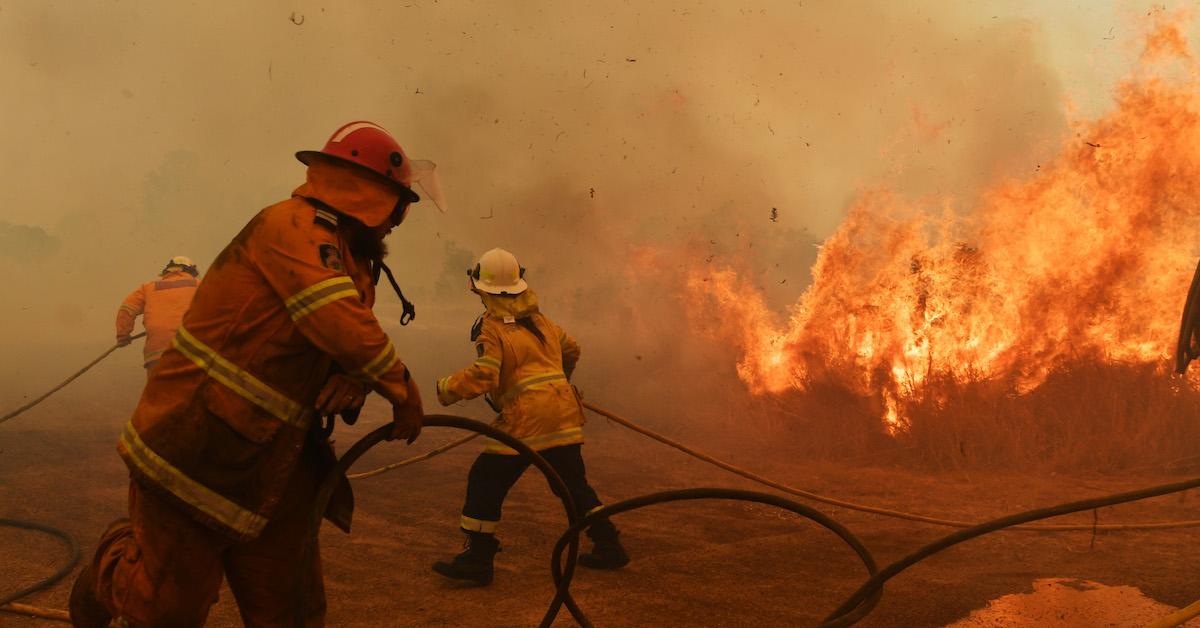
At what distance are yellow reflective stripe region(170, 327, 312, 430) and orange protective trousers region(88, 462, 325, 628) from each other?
0.40 m

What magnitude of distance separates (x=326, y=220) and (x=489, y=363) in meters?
2.02

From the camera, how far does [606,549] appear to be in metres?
4.57

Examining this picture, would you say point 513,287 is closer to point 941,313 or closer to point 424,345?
point 941,313

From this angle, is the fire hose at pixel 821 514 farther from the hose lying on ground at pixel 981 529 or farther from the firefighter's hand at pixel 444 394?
the firefighter's hand at pixel 444 394

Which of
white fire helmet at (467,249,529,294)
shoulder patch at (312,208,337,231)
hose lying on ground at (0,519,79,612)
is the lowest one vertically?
hose lying on ground at (0,519,79,612)

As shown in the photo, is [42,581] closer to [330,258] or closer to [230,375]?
[230,375]

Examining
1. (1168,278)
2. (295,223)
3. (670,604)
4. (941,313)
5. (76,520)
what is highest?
(1168,278)

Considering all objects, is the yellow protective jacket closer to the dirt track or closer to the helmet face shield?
the dirt track

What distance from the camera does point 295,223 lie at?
240cm

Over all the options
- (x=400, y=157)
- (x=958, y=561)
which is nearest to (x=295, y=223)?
(x=400, y=157)

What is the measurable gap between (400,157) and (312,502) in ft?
4.26

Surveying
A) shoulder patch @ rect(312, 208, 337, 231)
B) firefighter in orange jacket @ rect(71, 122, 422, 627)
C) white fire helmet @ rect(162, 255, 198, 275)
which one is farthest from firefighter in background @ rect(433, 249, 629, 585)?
white fire helmet @ rect(162, 255, 198, 275)

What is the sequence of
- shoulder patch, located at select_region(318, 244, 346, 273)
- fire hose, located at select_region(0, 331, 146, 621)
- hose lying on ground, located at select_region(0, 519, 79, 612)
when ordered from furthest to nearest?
hose lying on ground, located at select_region(0, 519, 79, 612), fire hose, located at select_region(0, 331, 146, 621), shoulder patch, located at select_region(318, 244, 346, 273)

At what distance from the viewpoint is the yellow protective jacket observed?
4398 mm
